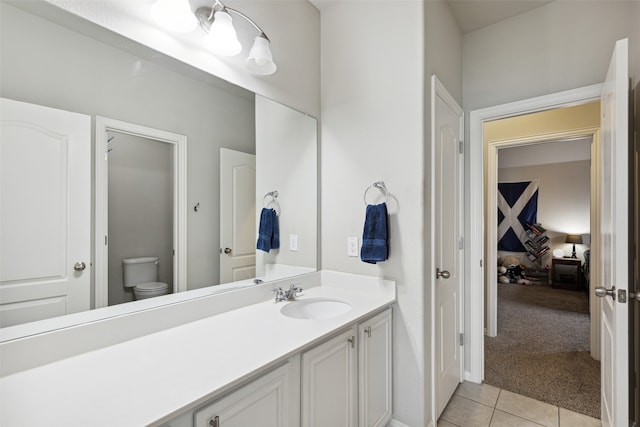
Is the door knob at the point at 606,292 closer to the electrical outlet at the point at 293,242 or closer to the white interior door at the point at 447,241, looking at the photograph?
the white interior door at the point at 447,241

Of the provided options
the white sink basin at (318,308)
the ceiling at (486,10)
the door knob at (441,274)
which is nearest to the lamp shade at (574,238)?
the ceiling at (486,10)

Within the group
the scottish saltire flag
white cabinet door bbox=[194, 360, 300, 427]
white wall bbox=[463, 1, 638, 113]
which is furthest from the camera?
the scottish saltire flag

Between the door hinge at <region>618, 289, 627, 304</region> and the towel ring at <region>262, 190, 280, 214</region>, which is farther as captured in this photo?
the towel ring at <region>262, 190, 280, 214</region>

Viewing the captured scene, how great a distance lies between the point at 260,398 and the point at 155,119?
117cm

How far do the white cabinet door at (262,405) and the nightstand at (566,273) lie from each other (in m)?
5.86

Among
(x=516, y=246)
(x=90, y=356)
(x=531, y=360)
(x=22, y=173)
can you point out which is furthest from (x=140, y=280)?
(x=516, y=246)

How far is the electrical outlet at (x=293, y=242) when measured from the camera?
2.00 metres

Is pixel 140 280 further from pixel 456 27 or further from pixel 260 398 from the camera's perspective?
pixel 456 27

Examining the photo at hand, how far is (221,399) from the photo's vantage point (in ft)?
2.93

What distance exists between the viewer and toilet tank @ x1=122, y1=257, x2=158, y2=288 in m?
1.20

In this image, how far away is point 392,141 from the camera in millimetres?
1804

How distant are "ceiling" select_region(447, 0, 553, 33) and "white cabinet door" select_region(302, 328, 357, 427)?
2291 mm

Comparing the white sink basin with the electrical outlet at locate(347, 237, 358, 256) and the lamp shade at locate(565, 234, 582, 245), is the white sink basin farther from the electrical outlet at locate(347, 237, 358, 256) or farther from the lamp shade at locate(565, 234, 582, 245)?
the lamp shade at locate(565, 234, 582, 245)

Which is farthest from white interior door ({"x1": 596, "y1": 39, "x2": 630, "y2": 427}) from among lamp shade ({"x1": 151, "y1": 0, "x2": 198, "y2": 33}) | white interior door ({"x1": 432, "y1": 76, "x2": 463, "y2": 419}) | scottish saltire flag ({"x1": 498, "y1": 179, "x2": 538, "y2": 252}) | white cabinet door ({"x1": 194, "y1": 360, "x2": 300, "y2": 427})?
scottish saltire flag ({"x1": 498, "y1": 179, "x2": 538, "y2": 252})
